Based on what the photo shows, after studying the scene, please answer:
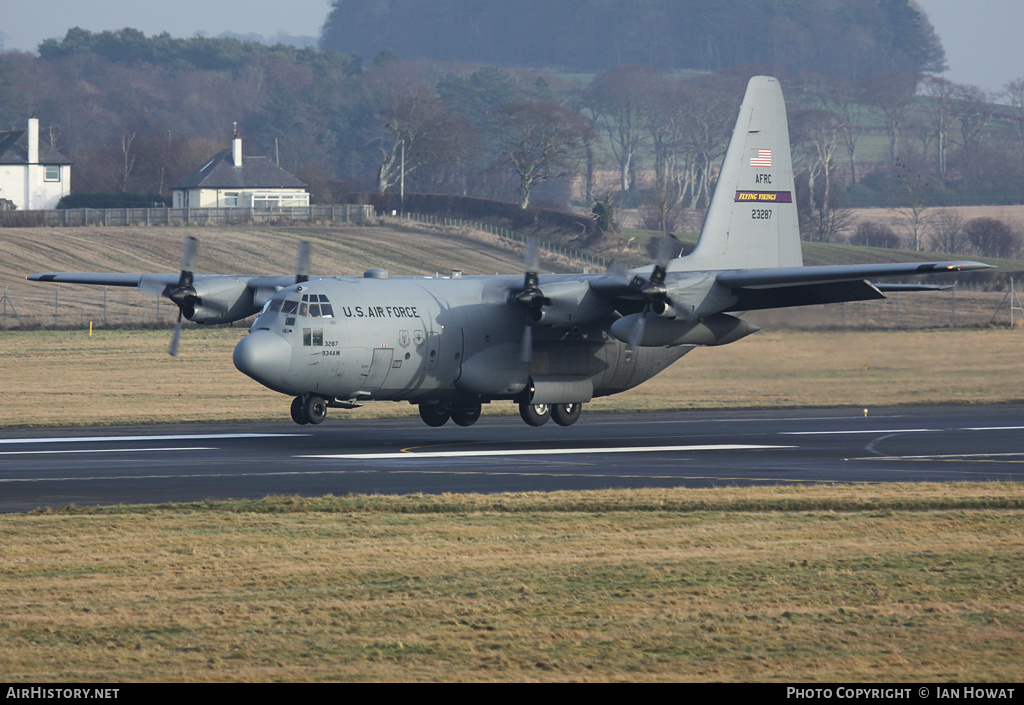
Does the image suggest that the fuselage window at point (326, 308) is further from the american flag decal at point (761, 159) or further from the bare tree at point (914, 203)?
the bare tree at point (914, 203)

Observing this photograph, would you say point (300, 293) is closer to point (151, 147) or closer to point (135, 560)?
point (135, 560)

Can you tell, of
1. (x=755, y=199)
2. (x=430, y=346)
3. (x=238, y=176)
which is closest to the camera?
(x=430, y=346)

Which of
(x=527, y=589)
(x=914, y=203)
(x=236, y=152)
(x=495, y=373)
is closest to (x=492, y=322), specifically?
(x=495, y=373)

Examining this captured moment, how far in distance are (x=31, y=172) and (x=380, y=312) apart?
9565 centimetres

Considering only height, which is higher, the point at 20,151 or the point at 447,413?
the point at 20,151

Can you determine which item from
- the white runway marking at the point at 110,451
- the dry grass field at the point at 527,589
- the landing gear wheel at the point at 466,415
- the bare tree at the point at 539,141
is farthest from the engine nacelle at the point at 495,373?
the bare tree at the point at 539,141

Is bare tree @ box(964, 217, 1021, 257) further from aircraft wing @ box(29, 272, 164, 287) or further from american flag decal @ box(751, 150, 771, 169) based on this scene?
aircraft wing @ box(29, 272, 164, 287)

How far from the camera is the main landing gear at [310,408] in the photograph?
3028cm

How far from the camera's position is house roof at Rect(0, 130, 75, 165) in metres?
116

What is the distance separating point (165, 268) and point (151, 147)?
209ft

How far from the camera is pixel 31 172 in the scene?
381 feet

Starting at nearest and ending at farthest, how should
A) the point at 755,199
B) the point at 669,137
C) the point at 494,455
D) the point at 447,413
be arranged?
the point at 494,455 → the point at 447,413 → the point at 755,199 → the point at 669,137

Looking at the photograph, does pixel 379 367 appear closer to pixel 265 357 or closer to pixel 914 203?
pixel 265 357

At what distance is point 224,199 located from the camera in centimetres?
11694
